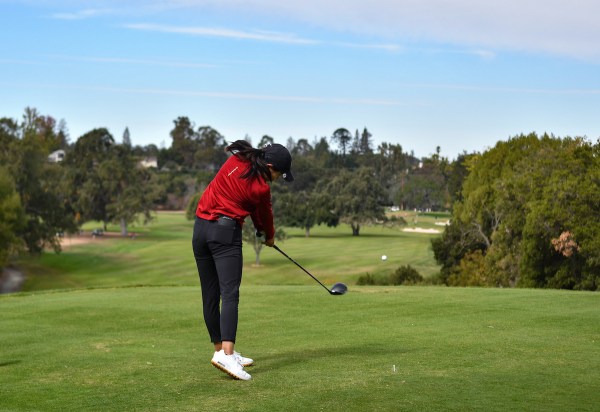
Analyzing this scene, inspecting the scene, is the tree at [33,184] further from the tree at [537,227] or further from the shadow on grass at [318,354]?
the shadow on grass at [318,354]

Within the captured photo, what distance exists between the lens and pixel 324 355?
9.68 meters

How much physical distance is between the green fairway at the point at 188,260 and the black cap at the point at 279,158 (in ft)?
151

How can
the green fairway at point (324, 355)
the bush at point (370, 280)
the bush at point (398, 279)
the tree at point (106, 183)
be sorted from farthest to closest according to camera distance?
the tree at point (106, 183)
the bush at point (398, 279)
the bush at point (370, 280)
the green fairway at point (324, 355)

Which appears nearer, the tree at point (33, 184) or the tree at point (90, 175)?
the tree at point (33, 184)

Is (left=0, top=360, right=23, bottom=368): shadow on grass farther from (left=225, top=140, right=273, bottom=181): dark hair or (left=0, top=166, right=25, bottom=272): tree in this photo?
→ (left=0, top=166, right=25, bottom=272): tree

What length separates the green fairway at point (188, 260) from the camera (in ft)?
221

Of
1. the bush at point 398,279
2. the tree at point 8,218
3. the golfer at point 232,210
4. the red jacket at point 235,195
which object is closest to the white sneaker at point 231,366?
the golfer at point 232,210

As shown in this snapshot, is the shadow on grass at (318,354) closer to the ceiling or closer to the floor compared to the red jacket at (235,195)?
closer to the floor

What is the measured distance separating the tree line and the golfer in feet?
26.7

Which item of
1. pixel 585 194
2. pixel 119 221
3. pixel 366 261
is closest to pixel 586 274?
pixel 585 194

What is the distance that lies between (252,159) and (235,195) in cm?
40

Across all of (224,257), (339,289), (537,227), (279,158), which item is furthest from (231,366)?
(537,227)

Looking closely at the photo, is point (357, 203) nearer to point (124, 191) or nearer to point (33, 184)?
point (124, 191)

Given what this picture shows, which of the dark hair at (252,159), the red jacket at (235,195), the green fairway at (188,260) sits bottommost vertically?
the green fairway at (188,260)
